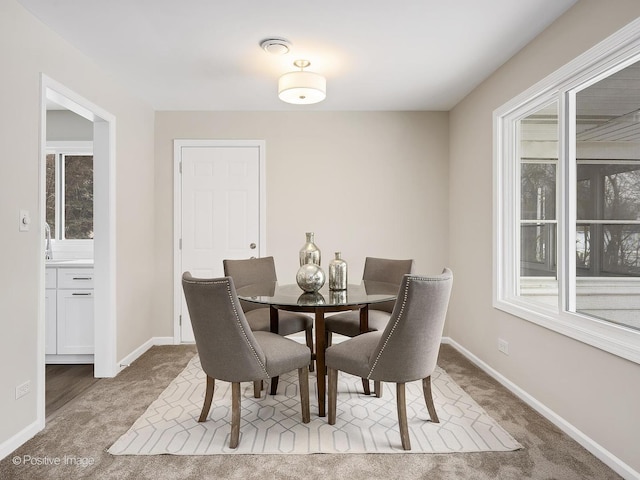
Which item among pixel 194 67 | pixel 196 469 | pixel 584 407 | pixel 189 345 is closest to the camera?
pixel 196 469

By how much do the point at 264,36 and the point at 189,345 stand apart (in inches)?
120

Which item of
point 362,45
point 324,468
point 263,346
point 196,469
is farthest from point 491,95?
point 196,469

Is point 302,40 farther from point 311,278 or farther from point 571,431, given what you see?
point 571,431

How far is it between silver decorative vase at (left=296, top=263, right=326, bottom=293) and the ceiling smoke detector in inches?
59.4

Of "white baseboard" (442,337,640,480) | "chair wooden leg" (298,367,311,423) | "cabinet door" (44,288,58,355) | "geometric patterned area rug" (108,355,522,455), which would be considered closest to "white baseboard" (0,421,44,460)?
"geometric patterned area rug" (108,355,522,455)

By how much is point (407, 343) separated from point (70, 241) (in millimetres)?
3789

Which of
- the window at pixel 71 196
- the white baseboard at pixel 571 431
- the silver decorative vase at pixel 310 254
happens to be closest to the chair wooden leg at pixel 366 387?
the silver decorative vase at pixel 310 254

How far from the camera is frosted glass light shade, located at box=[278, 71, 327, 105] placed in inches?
108

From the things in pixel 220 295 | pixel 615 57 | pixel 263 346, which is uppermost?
pixel 615 57

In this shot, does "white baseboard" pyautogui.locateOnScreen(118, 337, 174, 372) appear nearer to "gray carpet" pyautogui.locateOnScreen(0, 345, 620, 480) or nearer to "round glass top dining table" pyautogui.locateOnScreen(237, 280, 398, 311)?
"gray carpet" pyautogui.locateOnScreen(0, 345, 620, 480)

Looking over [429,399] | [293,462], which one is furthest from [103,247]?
[429,399]

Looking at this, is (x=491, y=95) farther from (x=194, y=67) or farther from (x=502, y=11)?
(x=194, y=67)

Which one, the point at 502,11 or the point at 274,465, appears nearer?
the point at 274,465

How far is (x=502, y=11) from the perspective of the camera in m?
2.27
